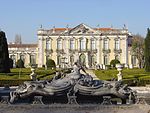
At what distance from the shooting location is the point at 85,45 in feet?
269

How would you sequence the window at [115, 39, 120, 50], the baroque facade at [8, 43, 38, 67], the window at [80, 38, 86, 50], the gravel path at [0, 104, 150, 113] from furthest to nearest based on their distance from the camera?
the baroque facade at [8, 43, 38, 67] < the window at [80, 38, 86, 50] < the window at [115, 39, 120, 50] < the gravel path at [0, 104, 150, 113]

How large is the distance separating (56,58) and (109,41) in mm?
11211

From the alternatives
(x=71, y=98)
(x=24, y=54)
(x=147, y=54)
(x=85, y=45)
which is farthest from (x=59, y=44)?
(x=71, y=98)

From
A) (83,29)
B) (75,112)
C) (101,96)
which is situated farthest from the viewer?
(83,29)

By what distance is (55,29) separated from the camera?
83812 millimetres

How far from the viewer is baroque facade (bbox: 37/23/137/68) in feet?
267

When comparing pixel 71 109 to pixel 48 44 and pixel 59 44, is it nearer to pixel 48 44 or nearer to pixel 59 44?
pixel 59 44

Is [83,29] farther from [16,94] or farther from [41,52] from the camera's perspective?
[16,94]

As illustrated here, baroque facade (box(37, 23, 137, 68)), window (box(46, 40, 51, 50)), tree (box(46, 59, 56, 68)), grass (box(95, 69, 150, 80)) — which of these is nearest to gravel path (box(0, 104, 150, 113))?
grass (box(95, 69, 150, 80))

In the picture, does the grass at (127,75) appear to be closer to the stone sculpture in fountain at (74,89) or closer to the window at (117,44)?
the stone sculpture in fountain at (74,89)

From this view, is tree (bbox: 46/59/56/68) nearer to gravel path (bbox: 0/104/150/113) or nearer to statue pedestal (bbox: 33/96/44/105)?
statue pedestal (bbox: 33/96/44/105)

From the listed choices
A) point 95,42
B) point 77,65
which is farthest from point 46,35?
point 77,65

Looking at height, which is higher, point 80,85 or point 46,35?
point 46,35

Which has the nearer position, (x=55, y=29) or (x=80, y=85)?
(x=80, y=85)
